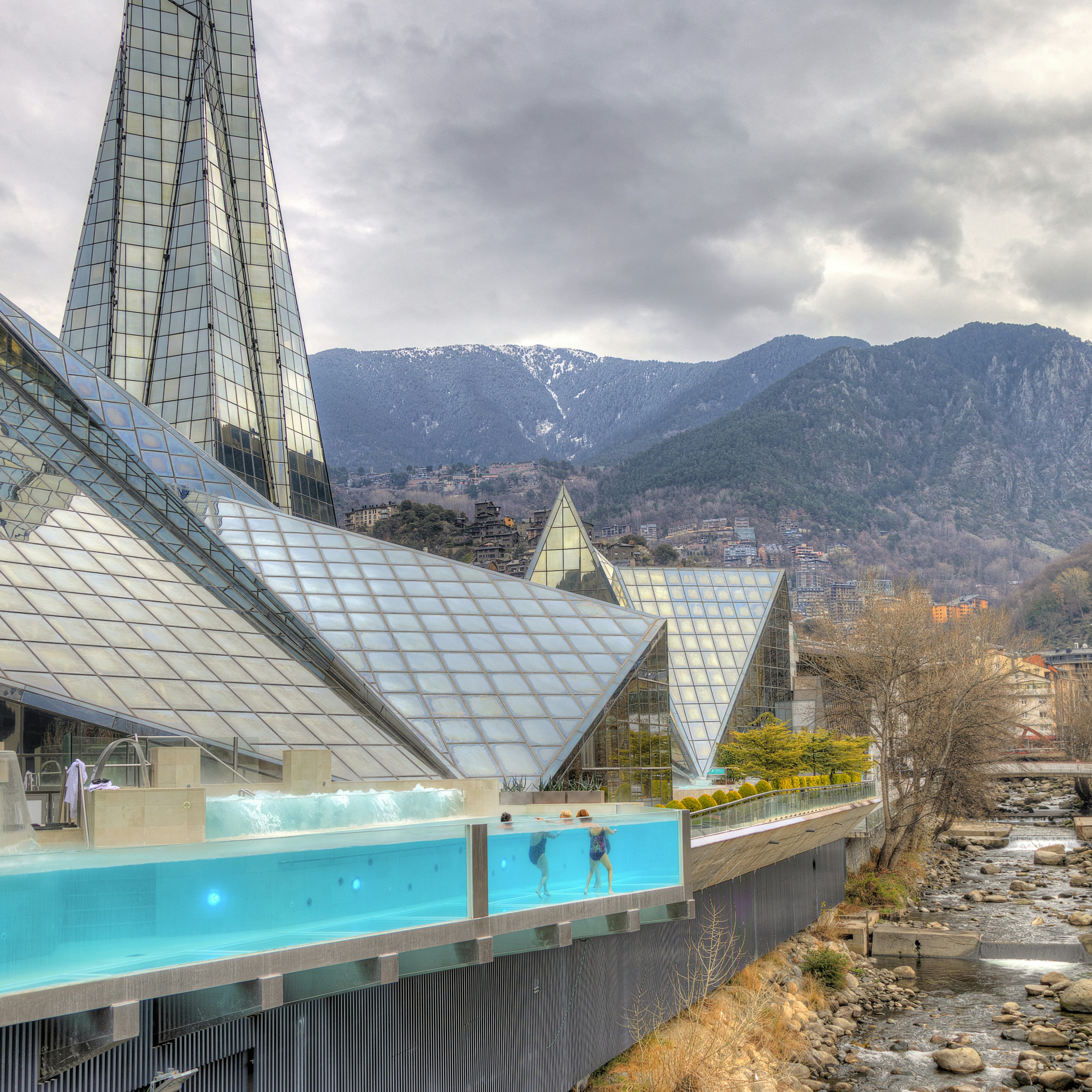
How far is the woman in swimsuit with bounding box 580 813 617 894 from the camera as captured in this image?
16766mm

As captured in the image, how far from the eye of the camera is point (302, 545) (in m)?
37.6

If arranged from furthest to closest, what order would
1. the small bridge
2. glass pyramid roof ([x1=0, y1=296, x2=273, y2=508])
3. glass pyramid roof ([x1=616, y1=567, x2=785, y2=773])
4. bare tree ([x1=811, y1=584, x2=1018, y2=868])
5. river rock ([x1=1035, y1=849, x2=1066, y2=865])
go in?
1. the small bridge
2. river rock ([x1=1035, y1=849, x2=1066, y2=865])
3. glass pyramid roof ([x1=616, y1=567, x2=785, y2=773])
4. bare tree ([x1=811, y1=584, x2=1018, y2=868])
5. glass pyramid roof ([x1=0, y1=296, x2=273, y2=508])

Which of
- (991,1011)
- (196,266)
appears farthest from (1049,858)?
(196,266)

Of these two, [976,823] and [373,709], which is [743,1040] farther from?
[976,823]

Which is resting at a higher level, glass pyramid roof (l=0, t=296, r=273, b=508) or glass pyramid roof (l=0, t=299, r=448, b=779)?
glass pyramid roof (l=0, t=296, r=273, b=508)

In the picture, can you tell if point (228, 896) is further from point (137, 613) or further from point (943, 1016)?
point (943, 1016)

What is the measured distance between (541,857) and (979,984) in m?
27.1

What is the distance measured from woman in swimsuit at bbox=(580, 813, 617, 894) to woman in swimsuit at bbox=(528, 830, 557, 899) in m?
1.19

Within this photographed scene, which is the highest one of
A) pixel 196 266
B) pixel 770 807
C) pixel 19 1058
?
pixel 196 266

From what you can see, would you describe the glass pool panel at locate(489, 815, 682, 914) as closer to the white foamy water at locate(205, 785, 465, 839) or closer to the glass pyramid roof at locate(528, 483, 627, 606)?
the white foamy water at locate(205, 785, 465, 839)

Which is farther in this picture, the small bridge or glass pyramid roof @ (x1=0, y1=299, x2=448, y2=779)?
the small bridge

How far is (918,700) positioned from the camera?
190 ft

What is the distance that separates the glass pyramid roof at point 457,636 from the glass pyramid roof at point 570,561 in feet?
83.2

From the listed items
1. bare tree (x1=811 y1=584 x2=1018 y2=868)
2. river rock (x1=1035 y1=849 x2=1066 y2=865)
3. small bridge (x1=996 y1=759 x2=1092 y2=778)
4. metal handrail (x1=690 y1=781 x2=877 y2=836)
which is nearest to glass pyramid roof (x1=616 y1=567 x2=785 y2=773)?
bare tree (x1=811 y1=584 x2=1018 y2=868)
